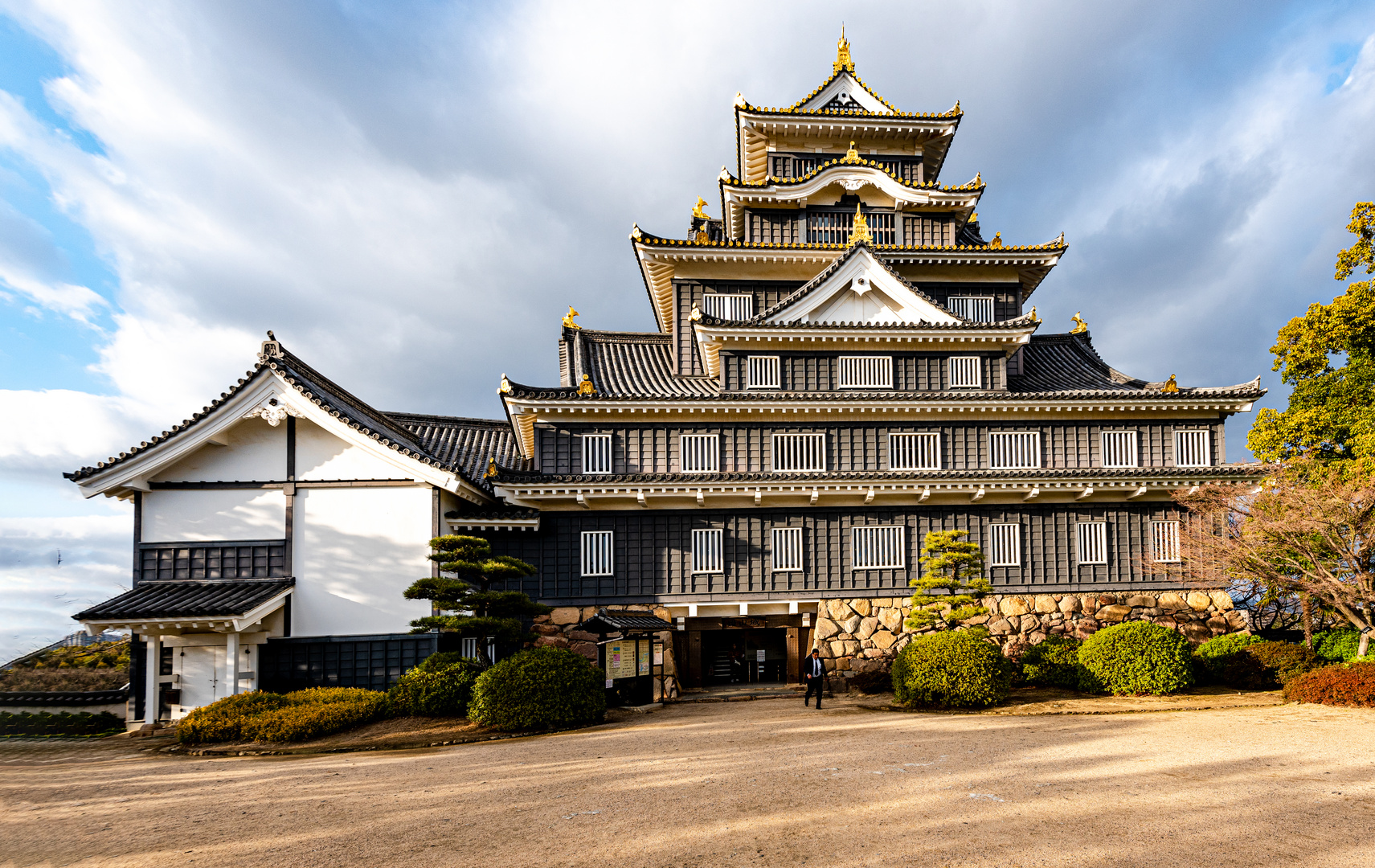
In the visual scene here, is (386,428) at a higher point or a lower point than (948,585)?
higher

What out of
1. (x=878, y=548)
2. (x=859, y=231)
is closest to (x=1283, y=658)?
(x=878, y=548)

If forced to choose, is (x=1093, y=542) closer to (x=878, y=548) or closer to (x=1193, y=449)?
(x=1193, y=449)

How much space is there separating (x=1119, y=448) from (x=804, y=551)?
11.1m

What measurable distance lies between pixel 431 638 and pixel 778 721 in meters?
9.07

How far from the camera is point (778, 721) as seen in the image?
51.7ft

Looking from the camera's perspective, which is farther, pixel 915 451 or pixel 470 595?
pixel 915 451

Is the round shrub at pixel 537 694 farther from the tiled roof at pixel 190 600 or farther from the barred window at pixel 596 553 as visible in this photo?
the tiled roof at pixel 190 600

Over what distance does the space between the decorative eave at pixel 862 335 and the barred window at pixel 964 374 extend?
450mm

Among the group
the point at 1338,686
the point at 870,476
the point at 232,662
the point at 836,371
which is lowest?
the point at 1338,686

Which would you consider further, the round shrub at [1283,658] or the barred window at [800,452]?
the barred window at [800,452]

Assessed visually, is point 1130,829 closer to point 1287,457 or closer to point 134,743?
point 134,743

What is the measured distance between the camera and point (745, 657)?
25.6m

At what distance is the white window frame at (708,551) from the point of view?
2139 cm

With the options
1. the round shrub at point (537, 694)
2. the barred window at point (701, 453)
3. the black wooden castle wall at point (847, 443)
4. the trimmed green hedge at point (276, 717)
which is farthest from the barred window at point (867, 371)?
the trimmed green hedge at point (276, 717)
